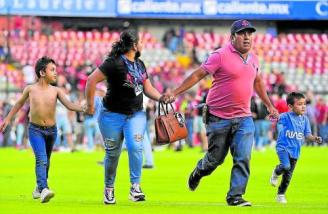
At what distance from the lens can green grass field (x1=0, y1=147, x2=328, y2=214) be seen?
41.8ft

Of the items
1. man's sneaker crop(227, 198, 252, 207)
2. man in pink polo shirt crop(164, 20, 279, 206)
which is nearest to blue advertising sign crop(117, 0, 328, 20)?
man in pink polo shirt crop(164, 20, 279, 206)

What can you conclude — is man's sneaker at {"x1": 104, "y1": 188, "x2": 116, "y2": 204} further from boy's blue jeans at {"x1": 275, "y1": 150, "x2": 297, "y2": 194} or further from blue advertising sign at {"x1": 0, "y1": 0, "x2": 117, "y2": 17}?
blue advertising sign at {"x1": 0, "y1": 0, "x2": 117, "y2": 17}

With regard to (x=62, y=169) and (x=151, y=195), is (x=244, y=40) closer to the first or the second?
(x=151, y=195)

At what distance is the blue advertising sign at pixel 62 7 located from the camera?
4703 cm

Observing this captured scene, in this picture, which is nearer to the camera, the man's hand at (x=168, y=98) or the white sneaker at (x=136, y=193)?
the man's hand at (x=168, y=98)

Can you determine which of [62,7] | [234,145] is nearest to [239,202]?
[234,145]

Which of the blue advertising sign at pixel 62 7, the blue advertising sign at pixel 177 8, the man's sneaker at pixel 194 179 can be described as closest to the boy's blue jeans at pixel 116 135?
the man's sneaker at pixel 194 179

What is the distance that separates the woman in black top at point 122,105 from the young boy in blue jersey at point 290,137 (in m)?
2.18

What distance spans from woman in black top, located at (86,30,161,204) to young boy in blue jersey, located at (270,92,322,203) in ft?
7.15

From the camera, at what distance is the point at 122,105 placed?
13.3 metres

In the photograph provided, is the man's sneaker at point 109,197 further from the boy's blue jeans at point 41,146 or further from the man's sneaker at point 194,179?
the man's sneaker at point 194,179

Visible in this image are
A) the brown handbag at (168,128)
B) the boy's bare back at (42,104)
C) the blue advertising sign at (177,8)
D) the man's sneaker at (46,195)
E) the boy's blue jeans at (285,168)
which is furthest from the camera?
the blue advertising sign at (177,8)

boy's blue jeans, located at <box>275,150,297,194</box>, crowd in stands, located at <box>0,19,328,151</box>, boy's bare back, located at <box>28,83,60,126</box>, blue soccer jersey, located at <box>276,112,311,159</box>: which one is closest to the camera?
boy's bare back, located at <box>28,83,60,126</box>

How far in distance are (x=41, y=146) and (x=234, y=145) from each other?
261 cm
